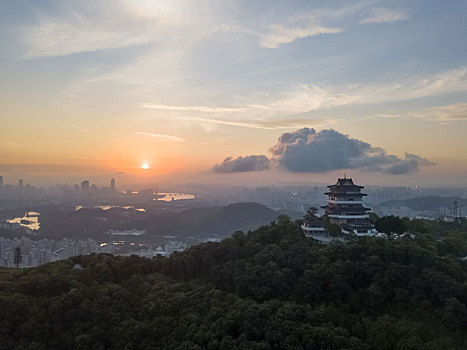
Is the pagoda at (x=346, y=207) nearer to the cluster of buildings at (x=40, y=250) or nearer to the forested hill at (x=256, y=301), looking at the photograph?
the forested hill at (x=256, y=301)

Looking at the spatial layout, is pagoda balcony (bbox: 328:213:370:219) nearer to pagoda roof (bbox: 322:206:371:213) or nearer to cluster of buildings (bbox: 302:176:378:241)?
cluster of buildings (bbox: 302:176:378:241)

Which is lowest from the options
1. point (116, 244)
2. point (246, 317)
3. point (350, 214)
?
point (116, 244)

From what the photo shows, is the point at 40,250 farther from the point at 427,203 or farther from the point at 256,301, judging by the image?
the point at 427,203

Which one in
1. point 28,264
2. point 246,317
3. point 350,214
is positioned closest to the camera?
point 246,317

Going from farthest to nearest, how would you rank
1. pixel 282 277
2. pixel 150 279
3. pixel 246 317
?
pixel 150 279, pixel 282 277, pixel 246 317

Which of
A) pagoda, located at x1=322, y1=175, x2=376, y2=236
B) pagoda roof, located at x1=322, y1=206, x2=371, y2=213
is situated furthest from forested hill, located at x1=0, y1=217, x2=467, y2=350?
pagoda roof, located at x1=322, y1=206, x2=371, y2=213

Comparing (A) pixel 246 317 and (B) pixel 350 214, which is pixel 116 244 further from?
(A) pixel 246 317

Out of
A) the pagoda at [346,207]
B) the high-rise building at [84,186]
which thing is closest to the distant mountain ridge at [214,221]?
the pagoda at [346,207]

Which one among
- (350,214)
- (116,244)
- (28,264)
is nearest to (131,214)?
(116,244)
